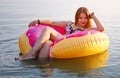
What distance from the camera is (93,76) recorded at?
13.2ft

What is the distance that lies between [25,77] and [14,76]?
152 mm

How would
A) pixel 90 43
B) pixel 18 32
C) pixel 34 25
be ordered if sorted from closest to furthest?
pixel 90 43 → pixel 34 25 → pixel 18 32

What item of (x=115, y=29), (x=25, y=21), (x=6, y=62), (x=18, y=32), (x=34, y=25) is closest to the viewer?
(x=6, y=62)

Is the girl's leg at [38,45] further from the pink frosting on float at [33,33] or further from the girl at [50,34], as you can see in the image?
the pink frosting on float at [33,33]

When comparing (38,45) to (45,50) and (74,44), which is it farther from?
(74,44)

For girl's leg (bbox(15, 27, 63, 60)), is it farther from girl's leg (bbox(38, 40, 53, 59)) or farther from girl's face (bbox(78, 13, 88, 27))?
girl's face (bbox(78, 13, 88, 27))

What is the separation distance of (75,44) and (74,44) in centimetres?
2

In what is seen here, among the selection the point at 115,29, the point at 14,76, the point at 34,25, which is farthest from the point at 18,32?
the point at 14,76

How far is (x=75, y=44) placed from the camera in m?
4.82

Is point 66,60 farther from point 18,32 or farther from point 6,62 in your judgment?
point 18,32

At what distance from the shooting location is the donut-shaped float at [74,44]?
4.81 m

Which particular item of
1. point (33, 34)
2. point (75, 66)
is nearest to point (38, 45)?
point (33, 34)

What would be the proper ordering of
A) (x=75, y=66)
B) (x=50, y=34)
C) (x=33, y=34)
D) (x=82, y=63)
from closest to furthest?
(x=75, y=66)
(x=82, y=63)
(x=50, y=34)
(x=33, y=34)

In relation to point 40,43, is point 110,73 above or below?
below
